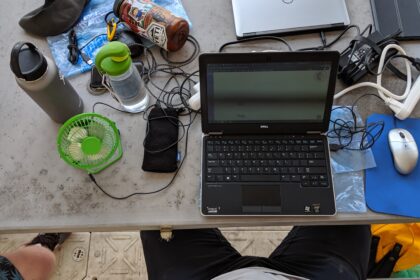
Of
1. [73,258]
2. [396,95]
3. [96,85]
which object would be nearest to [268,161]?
[396,95]

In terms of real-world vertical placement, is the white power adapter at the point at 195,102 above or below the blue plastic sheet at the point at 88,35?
below

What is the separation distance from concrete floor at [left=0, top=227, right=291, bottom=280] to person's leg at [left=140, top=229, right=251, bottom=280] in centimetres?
42

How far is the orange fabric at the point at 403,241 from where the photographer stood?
1030 millimetres

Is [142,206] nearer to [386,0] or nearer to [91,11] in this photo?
[91,11]

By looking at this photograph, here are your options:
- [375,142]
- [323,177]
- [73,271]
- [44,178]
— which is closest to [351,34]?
[375,142]

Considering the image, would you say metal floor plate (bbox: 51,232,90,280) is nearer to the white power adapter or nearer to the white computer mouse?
the white power adapter

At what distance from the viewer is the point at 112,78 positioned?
78cm

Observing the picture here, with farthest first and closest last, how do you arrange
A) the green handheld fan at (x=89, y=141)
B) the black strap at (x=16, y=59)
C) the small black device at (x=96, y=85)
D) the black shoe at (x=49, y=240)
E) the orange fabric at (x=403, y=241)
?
the black shoe at (x=49, y=240)
the orange fabric at (x=403, y=241)
the small black device at (x=96, y=85)
the green handheld fan at (x=89, y=141)
the black strap at (x=16, y=59)

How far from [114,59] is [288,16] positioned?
435 mm

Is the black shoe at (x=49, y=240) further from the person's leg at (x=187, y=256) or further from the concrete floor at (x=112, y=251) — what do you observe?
the person's leg at (x=187, y=256)

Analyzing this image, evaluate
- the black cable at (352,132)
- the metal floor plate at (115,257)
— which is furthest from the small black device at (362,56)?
the metal floor plate at (115,257)

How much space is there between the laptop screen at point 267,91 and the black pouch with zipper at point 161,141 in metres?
0.09

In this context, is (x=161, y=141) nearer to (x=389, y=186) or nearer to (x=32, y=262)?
(x=389, y=186)

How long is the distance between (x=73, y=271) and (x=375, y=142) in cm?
113
